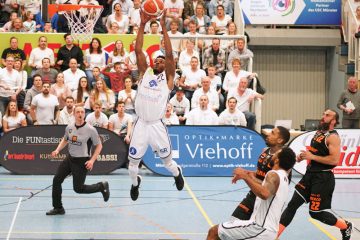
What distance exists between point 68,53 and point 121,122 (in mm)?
2975

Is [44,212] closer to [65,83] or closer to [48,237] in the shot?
[48,237]

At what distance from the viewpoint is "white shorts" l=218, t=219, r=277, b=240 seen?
388 inches

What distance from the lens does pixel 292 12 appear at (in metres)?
26.2

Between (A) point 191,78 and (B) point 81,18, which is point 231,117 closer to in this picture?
(A) point 191,78

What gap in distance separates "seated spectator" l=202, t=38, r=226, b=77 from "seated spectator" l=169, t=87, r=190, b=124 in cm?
183

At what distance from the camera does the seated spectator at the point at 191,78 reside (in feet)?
71.3

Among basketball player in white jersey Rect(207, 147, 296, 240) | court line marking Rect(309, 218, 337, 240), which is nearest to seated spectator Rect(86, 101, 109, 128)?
court line marking Rect(309, 218, 337, 240)

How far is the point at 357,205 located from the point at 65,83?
28.3ft

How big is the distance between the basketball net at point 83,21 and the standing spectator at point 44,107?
7.86 feet

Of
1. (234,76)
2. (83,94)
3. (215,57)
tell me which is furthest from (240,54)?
(83,94)

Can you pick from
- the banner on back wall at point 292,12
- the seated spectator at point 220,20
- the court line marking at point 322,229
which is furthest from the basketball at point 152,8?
the banner on back wall at point 292,12

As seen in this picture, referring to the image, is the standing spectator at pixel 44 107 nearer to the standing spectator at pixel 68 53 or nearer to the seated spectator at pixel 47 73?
the seated spectator at pixel 47 73

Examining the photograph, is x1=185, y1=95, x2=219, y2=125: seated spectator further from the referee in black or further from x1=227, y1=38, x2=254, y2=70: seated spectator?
the referee in black

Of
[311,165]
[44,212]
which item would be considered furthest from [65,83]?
[311,165]
